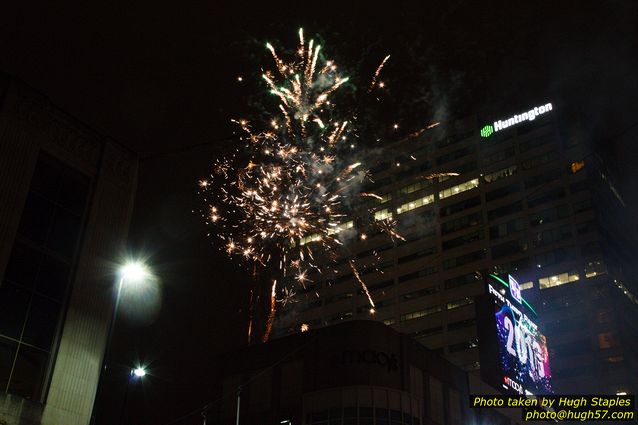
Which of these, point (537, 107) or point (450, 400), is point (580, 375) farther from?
point (450, 400)

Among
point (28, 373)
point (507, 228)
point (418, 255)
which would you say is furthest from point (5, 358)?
point (418, 255)

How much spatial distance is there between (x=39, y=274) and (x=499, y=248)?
94608mm

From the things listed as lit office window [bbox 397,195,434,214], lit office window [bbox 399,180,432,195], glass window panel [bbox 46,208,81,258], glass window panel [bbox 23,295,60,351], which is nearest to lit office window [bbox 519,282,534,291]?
lit office window [bbox 397,195,434,214]

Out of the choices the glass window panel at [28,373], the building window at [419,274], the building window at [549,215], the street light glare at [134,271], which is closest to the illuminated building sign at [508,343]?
the street light glare at [134,271]

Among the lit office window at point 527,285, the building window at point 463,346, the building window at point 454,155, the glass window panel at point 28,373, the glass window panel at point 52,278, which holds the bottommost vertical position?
the glass window panel at point 28,373

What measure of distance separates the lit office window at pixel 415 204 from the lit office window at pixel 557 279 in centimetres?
2978

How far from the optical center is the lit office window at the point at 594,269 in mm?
96219

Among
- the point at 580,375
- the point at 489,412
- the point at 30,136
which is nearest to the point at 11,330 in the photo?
the point at 30,136

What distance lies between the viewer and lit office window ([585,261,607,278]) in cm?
9622

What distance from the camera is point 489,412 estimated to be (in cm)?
4594

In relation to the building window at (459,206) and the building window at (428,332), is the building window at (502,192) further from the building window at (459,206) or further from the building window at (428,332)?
the building window at (428,332)

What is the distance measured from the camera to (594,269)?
9688cm

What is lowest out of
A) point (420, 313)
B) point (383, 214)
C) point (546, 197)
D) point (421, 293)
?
point (420, 313)

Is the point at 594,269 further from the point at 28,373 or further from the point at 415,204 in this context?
the point at 28,373
